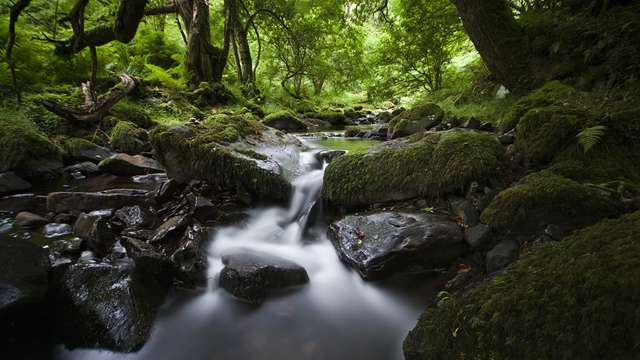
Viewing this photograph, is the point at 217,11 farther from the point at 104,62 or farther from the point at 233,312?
the point at 233,312

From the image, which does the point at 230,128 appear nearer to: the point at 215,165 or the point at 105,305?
the point at 215,165

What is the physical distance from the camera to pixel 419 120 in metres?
6.17

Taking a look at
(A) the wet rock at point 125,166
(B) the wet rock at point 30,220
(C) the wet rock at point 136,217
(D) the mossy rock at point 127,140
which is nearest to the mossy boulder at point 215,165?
(C) the wet rock at point 136,217

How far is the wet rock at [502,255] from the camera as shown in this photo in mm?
2330

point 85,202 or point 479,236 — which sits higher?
point 479,236

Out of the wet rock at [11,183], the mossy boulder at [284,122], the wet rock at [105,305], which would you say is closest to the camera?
the wet rock at [105,305]

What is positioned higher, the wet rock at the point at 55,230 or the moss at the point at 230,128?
the moss at the point at 230,128

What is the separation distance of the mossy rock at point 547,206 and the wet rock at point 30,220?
4558 millimetres

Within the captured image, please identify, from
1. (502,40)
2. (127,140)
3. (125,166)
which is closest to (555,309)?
(502,40)

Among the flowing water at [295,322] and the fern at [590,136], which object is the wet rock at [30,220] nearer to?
the flowing water at [295,322]

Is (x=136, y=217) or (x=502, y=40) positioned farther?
(x=502, y=40)

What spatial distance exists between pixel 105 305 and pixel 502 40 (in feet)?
19.4

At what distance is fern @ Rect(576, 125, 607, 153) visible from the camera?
8.77ft

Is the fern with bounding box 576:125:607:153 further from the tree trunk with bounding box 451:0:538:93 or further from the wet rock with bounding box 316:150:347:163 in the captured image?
the wet rock with bounding box 316:150:347:163
